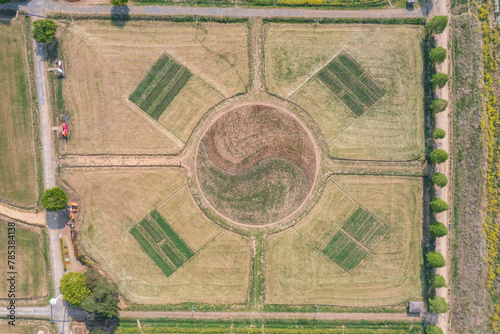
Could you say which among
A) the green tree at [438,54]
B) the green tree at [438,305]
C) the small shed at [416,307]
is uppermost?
the green tree at [438,54]

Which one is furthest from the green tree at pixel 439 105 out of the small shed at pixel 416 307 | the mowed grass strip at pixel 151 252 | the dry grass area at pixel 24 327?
the dry grass area at pixel 24 327

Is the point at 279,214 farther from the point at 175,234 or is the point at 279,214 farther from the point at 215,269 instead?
the point at 175,234

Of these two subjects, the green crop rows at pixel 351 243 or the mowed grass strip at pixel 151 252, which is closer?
the mowed grass strip at pixel 151 252

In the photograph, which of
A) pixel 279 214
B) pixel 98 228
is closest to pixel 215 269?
pixel 279 214

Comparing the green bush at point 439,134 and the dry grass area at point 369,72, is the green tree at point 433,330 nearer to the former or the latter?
the dry grass area at point 369,72

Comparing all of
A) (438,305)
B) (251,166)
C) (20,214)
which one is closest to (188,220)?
(251,166)

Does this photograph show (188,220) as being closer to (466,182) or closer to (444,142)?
(444,142)
